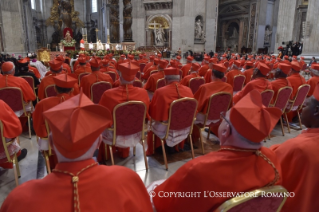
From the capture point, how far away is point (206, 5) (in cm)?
2219

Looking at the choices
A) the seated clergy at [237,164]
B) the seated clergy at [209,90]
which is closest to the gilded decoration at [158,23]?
the seated clergy at [209,90]

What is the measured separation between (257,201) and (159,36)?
904 inches

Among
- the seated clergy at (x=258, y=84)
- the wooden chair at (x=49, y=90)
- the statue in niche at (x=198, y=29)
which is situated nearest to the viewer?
the seated clergy at (x=258, y=84)

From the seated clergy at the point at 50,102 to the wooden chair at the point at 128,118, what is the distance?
25.4 inches

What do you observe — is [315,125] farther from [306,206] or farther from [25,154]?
[25,154]

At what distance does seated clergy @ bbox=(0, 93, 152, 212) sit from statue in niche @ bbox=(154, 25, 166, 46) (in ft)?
74.8

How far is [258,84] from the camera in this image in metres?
4.21

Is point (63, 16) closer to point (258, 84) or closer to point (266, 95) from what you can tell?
point (258, 84)

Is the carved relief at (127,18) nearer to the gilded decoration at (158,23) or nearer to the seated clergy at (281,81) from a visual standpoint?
the gilded decoration at (158,23)

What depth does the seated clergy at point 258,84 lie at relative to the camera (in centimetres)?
416

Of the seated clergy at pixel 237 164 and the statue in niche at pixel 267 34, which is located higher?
the statue in niche at pixel 267 34

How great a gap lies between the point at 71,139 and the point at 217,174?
2.65ft

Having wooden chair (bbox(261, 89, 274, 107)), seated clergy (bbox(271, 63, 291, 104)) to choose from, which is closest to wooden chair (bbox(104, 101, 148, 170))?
wooden chair (bbox(261, 89, 274, 107))

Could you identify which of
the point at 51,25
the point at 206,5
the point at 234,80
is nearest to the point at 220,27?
the point at 206,5
